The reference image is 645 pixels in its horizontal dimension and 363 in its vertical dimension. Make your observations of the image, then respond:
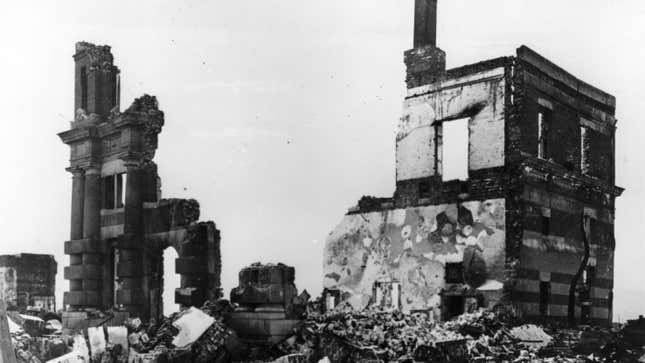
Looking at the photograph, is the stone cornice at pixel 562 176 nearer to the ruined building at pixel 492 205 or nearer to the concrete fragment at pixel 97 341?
the ruined building at pixel 492 205

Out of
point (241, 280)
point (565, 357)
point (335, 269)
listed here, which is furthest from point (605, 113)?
point (241, 280)

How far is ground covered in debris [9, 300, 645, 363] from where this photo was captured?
12.6 metres

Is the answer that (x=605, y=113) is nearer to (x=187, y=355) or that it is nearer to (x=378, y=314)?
(x=378, y=314)

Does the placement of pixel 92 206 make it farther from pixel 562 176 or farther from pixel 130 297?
pixel 562 176

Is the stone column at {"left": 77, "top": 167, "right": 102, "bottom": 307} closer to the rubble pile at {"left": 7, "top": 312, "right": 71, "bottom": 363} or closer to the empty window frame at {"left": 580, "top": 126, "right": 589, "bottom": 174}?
the rubble pile at {"left": 7, "top": 312, "right": 71, "bottom": 363}

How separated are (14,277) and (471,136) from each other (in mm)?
13731

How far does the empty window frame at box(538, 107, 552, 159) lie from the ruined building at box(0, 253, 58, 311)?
14.8 metres

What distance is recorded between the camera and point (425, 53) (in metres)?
21.7

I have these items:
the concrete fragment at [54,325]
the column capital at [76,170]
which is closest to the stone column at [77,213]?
the column capital at [76,170]

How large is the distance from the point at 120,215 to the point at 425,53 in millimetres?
9565

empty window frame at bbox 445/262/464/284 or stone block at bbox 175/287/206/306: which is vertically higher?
empty window frame at bbox 445/262/464/284

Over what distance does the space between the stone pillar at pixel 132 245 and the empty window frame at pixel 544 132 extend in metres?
10.6

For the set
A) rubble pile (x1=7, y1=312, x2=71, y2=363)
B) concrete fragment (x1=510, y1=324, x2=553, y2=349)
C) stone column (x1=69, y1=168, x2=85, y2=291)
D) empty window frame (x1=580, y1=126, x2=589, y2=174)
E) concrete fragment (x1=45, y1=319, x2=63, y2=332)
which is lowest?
concrete fragment (x1=45, y1=319, x2=63, y2=332)

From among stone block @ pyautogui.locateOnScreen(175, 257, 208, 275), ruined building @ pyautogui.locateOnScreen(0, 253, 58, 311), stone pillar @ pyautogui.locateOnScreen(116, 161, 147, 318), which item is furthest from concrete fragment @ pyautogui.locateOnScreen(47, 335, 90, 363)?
ruined building @ pyautogui.locateOnScreen(0, 253, 58, 311)
